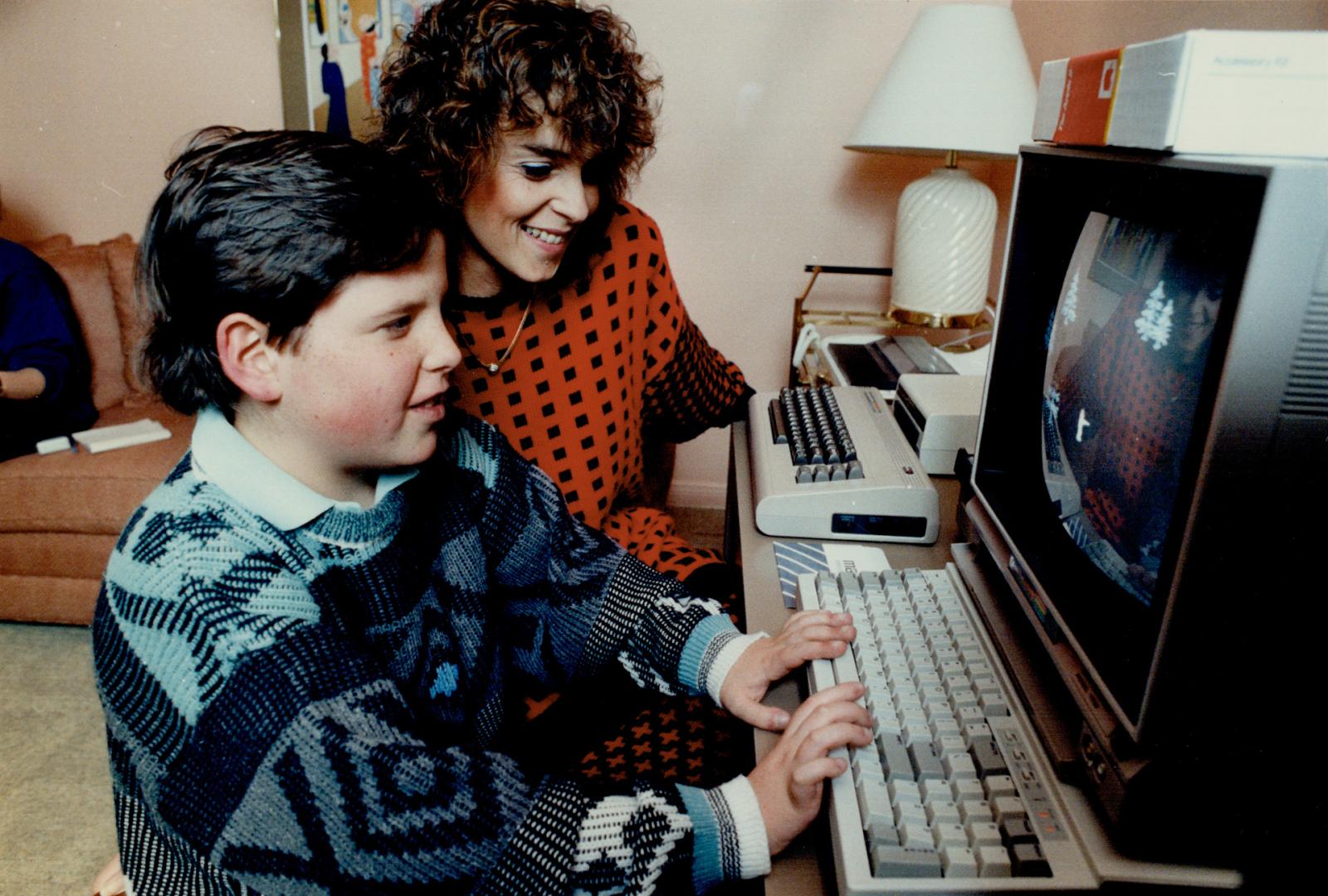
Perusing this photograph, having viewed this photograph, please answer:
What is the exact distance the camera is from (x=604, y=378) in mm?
1329

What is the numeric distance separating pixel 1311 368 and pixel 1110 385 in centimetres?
27

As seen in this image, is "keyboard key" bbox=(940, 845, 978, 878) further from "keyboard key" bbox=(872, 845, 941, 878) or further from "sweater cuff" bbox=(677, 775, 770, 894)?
"sweater cuff" bbox=(677, 775, 770, 894)

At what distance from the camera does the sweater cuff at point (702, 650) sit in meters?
0.86

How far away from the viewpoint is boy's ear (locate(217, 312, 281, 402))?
696 millimetres

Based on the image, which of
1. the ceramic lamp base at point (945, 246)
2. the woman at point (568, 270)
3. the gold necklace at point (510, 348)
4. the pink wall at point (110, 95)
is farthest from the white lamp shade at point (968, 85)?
the pink wall at point (110, 95)

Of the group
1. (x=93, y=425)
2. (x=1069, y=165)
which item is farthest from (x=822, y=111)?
(x=93, y=425)

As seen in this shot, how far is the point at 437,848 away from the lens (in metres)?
0.61

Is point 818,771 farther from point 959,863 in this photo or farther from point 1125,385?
point 1125,385

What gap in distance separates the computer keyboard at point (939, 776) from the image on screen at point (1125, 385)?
0.14 meters

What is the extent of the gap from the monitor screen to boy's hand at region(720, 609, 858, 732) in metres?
0.17

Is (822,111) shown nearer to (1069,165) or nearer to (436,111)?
(436,111)

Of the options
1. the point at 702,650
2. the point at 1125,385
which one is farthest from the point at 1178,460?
the point at 702,650

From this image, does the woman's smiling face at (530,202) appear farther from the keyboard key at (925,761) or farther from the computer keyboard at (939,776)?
the keyboard key at (925,761)

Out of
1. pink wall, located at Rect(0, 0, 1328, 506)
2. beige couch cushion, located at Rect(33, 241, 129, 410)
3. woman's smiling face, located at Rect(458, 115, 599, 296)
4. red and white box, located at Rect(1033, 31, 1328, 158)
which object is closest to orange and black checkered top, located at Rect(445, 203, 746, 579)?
woman's smiling face, located at Rect(458, 115, 599, 296)
